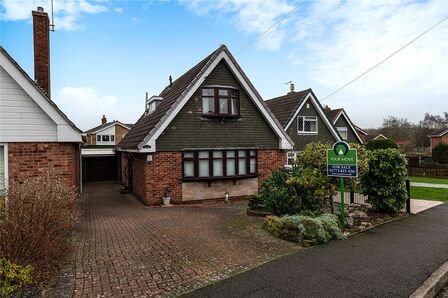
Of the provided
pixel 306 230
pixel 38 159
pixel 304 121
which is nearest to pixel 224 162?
pixel 306 230

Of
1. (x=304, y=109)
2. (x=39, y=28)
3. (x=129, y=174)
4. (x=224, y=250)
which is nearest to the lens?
(x=224, y=250)

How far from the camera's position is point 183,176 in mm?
13609

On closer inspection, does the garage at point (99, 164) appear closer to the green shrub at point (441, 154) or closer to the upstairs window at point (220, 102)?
the upstairs window at point (220, 102)

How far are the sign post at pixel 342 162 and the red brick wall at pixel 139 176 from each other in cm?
807

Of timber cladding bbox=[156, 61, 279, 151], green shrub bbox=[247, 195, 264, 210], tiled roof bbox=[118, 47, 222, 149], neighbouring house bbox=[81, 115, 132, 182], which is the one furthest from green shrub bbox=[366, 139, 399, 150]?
neighbouring house bbox=[81, 115, 132, 182]

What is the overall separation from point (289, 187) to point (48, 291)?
7.00 metres

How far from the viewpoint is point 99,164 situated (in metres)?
26.9

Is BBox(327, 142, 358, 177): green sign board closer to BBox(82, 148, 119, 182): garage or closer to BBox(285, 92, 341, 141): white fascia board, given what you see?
BBox(285, 92, 341, 141): white fascia board

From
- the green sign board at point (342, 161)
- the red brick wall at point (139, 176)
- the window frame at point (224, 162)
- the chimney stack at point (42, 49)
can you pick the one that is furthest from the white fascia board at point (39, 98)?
the green sign board at point (342, 161)

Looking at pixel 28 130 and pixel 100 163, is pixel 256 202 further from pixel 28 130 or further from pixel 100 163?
pixel 100 163

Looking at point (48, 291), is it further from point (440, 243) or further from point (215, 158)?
point (215, 158)

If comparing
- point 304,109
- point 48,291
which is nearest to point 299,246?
point 48,291

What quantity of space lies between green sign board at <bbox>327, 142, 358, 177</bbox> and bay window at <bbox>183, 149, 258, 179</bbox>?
6269 millimetres

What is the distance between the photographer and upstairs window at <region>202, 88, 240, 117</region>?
14281 mm
